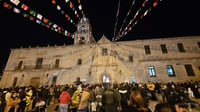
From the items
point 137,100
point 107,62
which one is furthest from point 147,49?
point 137,100

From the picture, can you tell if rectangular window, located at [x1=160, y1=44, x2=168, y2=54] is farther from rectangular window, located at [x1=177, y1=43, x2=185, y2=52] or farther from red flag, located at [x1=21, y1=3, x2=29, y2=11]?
red flag, located at [x1=21, y1=3, x2=29, y2=11]

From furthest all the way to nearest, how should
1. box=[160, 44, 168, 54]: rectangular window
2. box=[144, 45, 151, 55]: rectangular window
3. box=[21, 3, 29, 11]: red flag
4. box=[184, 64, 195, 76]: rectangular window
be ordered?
box=[144, 45, 151, 55]: rectangular window → box=[160, 44, 168, 54]: rectangular window → box=[184, 64, 195, 76]: rectangular window → box=[21, 3, 29, 11]: red flag

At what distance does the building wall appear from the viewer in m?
15.3

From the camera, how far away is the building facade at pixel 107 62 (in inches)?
594

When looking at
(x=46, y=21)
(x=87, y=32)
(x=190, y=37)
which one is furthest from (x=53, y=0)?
(x=87, y=32)

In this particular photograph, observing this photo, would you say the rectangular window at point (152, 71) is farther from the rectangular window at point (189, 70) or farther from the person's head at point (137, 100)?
the person's head at point (137, 100)

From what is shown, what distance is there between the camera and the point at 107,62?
16766 millimetres

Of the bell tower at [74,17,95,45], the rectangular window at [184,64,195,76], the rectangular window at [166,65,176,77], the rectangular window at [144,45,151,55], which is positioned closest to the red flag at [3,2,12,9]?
the rectangular window at [144,45,151,55]

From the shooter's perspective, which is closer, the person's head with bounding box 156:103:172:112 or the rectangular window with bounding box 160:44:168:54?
the person's head with bounding box 156:103:172:112

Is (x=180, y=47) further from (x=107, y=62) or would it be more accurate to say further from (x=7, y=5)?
(x=7, y=5)

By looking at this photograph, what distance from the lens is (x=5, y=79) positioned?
56.9 ft

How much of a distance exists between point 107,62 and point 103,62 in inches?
27.9

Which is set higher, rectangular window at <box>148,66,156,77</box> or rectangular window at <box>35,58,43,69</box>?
rectangular window at <box>35,58,43,69</box>

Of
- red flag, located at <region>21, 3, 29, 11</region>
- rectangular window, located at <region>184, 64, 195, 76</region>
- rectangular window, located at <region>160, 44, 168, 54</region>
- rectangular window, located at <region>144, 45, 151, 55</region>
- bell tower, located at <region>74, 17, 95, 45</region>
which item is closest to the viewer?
red flag, located at <region>21, 3, 29, 11</region>
